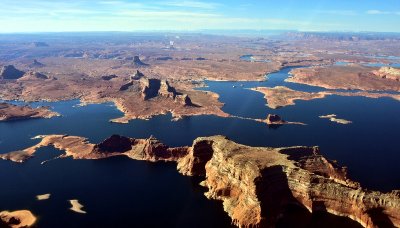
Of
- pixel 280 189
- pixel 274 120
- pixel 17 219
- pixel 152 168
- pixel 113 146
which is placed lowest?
pixel 17 219

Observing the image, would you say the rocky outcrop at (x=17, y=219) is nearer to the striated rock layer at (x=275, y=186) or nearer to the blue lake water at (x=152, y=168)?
the blue lake water at (x=152, y=168)

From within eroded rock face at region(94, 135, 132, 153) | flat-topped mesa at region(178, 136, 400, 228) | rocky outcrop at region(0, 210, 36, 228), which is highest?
flat-topped mesa at region(178, 136, 400, 228)

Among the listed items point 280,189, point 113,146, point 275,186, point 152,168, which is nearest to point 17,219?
point 152,168

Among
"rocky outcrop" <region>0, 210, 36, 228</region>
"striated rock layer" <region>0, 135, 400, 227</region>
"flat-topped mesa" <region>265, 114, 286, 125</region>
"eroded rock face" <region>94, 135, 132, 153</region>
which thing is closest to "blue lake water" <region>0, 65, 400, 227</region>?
"rocky outcrop" <region>0, 210, 36, 228</region>

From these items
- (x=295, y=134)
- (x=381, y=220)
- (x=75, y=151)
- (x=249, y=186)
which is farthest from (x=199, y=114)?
(x=381, y=220)

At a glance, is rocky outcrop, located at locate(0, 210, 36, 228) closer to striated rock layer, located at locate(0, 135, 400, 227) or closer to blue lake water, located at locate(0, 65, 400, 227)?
blue lake water, located at locate(0, 65, 400, 227)

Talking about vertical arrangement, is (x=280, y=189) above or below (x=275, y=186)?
below

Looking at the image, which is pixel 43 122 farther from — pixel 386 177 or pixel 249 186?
pixel 386 177

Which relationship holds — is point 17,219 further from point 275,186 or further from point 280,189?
point 280,189
